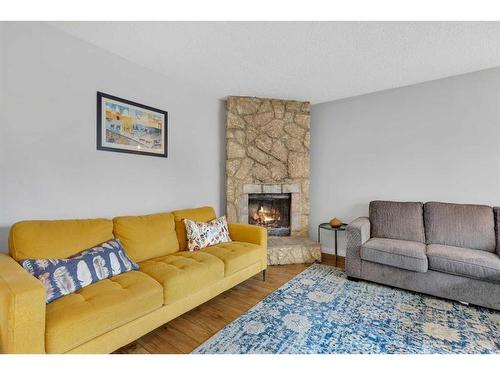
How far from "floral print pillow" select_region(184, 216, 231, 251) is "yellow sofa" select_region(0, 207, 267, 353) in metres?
0.09

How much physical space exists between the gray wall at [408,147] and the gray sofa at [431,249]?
330 millimetres

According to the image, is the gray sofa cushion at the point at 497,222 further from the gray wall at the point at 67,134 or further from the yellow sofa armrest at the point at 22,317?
the yellow sofa armrest at the point at 22,317

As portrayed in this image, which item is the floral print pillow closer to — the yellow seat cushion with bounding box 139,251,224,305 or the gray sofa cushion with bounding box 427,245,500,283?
the yellow seat cushion with bounding box 139,251,224,305

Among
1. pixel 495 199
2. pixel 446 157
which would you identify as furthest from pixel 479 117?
pixel 495 199

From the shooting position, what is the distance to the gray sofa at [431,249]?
6.93 feet

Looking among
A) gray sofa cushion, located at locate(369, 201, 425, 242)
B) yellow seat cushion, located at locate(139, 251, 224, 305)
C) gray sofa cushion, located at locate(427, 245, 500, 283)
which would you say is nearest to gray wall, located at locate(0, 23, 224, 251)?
yellow seat cushion, located at locate(139, 251, 224, 305)

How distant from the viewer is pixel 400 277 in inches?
95.2

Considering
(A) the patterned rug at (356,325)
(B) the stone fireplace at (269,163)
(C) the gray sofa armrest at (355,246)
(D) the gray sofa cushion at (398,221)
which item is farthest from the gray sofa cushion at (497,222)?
(B) the stone fireplace at (269,163)

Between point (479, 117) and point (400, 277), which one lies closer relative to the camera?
point (400, 277)

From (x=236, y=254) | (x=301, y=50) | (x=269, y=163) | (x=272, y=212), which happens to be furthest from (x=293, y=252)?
(x=301, y=50)

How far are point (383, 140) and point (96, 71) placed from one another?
3377 mm

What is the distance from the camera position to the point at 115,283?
1612 mm

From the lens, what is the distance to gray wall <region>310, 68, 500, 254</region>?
265cm
